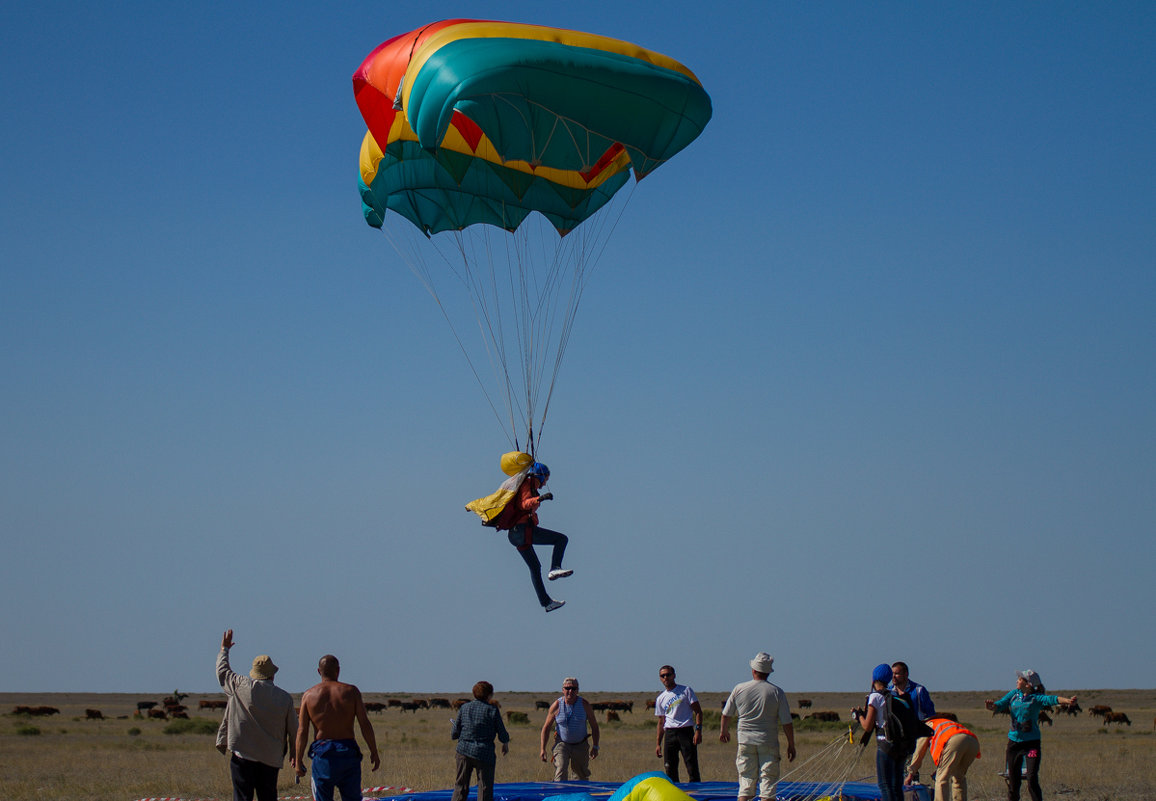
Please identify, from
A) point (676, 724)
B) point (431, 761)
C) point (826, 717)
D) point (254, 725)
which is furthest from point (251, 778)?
point (826, 717)

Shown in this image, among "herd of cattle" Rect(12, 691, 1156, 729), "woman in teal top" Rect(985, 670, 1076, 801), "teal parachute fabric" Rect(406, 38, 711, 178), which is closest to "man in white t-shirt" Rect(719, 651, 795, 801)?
"woman in teal top" Rect(985, 670, 1076, 801)

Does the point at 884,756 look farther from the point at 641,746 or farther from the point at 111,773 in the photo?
the point at 641,746

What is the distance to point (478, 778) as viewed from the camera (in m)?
9.16

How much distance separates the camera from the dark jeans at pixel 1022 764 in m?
10.6

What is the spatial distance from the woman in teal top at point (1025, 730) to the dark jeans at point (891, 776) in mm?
1889

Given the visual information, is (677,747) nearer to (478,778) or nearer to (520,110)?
(478,778)

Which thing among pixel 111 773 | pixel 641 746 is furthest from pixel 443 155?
pixel 641 746

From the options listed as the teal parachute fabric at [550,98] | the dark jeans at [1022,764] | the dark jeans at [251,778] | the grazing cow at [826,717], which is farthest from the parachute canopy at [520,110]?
the grazing cow at [826,717]

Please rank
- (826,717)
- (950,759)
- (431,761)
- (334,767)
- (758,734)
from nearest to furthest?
(334,767)
(758,734)
(950,759)
(431,761)
(826,717)

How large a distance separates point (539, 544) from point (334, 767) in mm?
4560

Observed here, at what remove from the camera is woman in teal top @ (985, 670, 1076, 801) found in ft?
34.7

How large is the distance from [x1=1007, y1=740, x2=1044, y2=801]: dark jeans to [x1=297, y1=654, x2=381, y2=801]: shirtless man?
573 cm

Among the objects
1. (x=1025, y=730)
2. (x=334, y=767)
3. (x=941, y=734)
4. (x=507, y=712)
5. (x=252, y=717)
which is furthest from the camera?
(x=507, y=712)

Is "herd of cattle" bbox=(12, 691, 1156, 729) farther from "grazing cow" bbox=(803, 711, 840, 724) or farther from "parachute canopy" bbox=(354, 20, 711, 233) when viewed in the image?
"parachute canopy" bbox=(354, 20, 711, 233)
